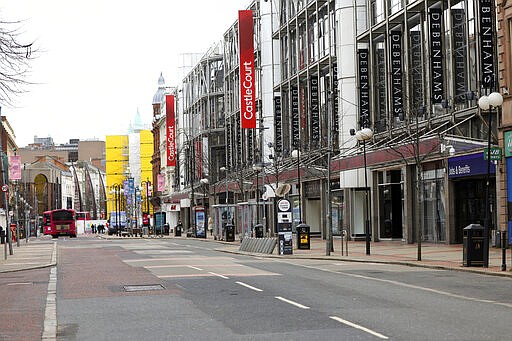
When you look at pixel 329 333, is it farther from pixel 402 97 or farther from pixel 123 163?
pixel 123 163

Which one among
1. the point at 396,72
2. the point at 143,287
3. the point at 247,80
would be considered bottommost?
the point at 143,287

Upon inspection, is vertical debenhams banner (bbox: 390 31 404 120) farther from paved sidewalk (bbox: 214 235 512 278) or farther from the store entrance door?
paved sidewalk (bbox: 214 235 512 278)

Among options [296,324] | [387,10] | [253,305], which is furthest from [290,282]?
[387,10]

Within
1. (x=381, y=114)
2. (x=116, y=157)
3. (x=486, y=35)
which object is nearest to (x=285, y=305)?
(x=486, y=35)

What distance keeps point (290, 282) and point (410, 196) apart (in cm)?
2343

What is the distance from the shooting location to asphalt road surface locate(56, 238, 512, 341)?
41.2 feet

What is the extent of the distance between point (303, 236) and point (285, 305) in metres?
26.5

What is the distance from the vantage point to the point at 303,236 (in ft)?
140

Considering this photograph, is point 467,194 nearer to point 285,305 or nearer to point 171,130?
point 285,305

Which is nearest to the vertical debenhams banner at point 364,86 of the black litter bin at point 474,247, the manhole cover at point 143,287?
the black litter bin at point 474,247

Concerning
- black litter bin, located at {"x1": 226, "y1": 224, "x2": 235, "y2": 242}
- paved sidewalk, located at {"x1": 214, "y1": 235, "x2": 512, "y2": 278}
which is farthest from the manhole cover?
black litter bin, located at {"x1": 226, "y1": 224, "x2": 235, "y2": 242}

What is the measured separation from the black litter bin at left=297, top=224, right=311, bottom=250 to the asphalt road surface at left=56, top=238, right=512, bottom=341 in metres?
15.1

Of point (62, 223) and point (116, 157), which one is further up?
point (116, 157)

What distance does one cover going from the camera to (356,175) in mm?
50625
